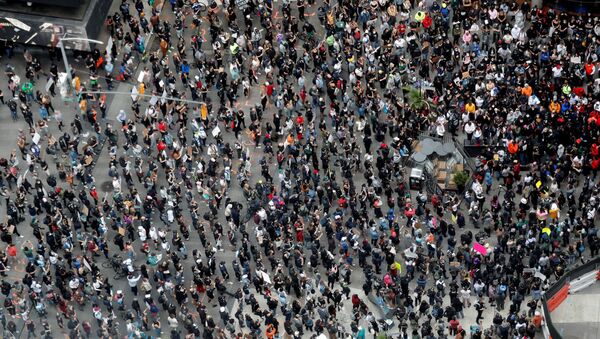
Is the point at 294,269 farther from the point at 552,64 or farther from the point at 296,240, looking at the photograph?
the point at 552,64

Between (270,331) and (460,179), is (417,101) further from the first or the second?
(270,331)

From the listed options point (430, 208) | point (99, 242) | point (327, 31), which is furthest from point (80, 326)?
point (327, 31)

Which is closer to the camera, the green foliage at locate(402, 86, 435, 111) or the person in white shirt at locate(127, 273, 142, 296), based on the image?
the person in white shirt at locate(127, 273, 142, 296)

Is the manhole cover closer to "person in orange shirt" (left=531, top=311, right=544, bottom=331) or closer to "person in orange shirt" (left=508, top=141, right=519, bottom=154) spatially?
"person in orange shirt" (left=508, top=141, right=519, bottom=154)

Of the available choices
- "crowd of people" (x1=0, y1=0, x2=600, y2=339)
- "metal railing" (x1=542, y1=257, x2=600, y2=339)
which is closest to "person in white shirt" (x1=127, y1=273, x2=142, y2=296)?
"crowd of people" (x1=0, y1=0, x2=600, y2=339)

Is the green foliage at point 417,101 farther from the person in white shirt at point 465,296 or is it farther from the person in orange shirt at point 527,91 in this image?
the person in white shirt at point 465,296

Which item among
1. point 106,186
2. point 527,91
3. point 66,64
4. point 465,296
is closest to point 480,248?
point 465,296

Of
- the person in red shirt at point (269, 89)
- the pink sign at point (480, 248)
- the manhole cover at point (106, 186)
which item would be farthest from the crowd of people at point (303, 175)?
the manhole cover at point (106, 186)
